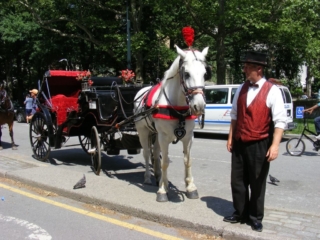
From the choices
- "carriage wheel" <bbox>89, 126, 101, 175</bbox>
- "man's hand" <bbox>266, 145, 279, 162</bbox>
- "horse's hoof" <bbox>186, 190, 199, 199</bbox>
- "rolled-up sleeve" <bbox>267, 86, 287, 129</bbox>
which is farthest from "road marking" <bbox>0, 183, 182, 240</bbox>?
"rolled-up sleeve" <bbox>267, 86, 287, 129</bbox>

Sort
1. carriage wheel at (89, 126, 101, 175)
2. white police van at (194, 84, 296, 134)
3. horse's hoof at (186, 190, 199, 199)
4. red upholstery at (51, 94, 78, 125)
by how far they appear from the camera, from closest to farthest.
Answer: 1. horse's hoof at (186, 190, 199, 199)
2. carriage wheel at (89, 126, 101, 175)
3. red upholstery at (51, 94, 78, 125)
4. white police van at (194, 84, 296, 134)

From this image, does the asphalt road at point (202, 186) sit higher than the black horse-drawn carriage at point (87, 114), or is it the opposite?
the black horse-drawn carriage at point (87, 114)

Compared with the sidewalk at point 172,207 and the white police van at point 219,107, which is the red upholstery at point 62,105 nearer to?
the sidewalk at point 172,207

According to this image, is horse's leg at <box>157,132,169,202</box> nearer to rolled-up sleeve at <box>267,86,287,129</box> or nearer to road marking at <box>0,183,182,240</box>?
road marking at <box>0,183,182,240</box>

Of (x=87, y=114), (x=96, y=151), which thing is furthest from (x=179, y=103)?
(x=87, y=114)

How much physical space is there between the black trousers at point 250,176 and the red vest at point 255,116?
103mm

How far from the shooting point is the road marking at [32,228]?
179 inches

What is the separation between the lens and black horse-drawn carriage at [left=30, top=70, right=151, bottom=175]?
7.18 metres

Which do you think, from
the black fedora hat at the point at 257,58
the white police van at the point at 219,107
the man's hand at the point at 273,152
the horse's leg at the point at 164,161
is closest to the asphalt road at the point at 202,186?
the horse's leg at the point at 164,161

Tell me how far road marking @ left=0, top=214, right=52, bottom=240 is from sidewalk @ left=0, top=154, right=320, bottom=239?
1048mm

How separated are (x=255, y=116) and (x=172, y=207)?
6.08ft

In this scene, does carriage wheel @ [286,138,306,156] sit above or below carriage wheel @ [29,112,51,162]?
below

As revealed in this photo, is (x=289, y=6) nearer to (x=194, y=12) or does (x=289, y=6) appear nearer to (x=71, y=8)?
(x=194, y=12)

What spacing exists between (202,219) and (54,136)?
4753mm
